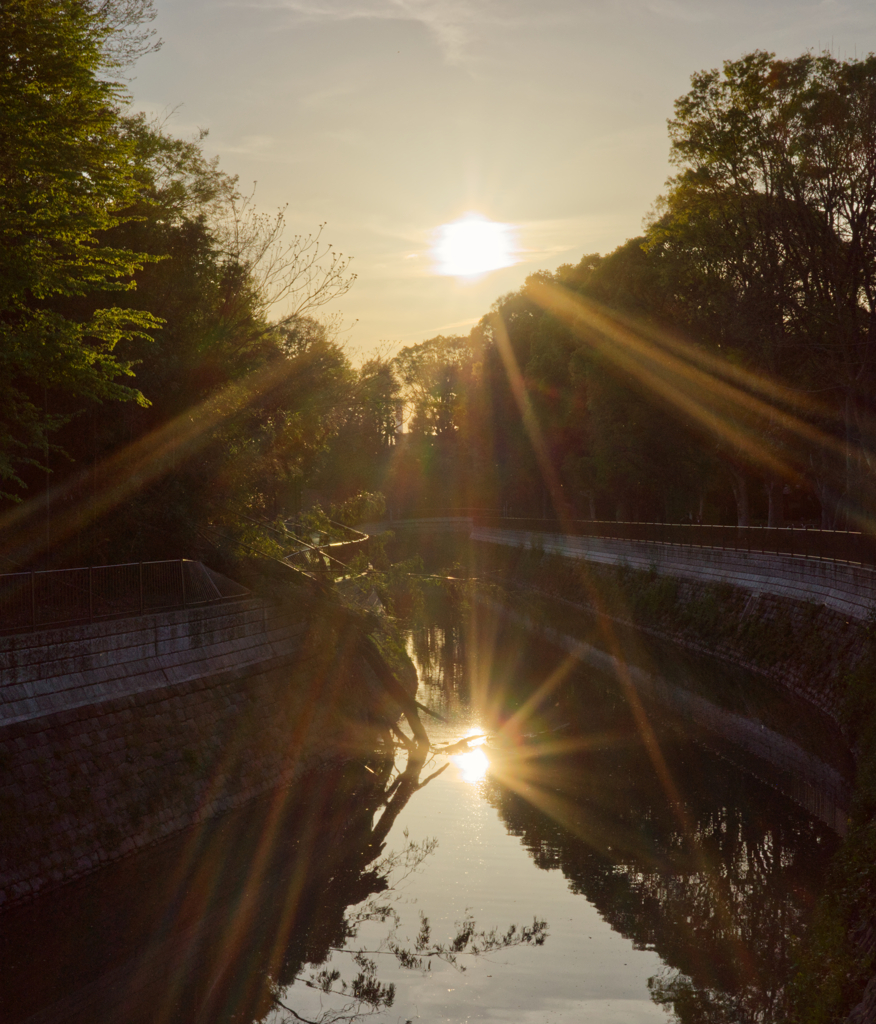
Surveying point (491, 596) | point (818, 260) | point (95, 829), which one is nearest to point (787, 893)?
point (95, 829)

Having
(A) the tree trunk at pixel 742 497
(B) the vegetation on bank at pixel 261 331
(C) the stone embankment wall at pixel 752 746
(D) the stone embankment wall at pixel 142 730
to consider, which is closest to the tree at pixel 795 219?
(B) the vegetation on bank at pixel 261 331

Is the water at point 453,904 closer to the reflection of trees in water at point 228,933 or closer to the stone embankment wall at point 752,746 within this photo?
the reflection of trees in water at point 228,933

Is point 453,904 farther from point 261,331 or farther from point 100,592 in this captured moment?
point 261,331

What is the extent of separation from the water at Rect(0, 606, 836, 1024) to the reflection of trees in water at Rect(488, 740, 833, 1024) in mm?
41

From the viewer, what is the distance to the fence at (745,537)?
1060 inches

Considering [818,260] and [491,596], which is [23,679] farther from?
[491,596]

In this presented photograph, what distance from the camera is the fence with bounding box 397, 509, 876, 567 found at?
26.9 m

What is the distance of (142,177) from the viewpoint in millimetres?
23031

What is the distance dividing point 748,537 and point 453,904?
2378cm

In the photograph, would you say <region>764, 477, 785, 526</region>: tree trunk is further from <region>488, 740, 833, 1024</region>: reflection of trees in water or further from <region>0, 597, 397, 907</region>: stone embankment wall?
<region>0, 597, 397, 907</region>: stone embankment wall

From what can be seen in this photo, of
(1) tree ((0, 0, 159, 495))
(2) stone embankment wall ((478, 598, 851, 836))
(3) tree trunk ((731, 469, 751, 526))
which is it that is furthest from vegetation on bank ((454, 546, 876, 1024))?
(1) tree ((0, 0, 159, 495))

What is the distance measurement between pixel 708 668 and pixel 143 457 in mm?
19235

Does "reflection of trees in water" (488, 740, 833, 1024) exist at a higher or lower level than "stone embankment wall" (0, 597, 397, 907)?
lower

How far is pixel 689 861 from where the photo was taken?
16766 mm
